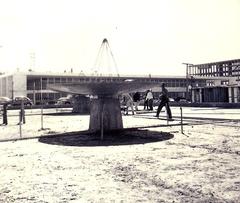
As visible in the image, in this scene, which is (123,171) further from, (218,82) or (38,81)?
(218,82)

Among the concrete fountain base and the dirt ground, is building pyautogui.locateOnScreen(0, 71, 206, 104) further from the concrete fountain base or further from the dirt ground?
the dirt ground

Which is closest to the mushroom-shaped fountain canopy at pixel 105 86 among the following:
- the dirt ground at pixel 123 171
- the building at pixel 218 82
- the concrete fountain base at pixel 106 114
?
the concrete fountain base at pixel 106 114

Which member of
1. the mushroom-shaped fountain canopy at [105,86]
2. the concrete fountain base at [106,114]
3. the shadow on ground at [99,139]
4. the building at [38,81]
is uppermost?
the building at [38,81]

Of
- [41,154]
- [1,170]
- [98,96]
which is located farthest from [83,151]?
[98,96]

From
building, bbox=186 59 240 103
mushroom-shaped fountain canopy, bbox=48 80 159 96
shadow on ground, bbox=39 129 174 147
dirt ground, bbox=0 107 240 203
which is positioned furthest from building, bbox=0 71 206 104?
dirt ground, bbox=0 107 240 203

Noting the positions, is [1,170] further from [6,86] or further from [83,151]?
[6,86]

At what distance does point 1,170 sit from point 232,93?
3815 cm

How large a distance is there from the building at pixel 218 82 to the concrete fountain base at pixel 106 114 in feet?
105

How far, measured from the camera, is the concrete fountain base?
34.0 ft

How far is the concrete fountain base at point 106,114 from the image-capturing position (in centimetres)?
1035

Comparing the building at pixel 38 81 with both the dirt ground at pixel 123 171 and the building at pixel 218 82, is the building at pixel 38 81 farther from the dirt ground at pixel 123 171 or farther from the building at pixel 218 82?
the dirt ground at pixel 123 171

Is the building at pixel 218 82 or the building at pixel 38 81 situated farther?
the building at pixel 38 81

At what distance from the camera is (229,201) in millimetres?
3537

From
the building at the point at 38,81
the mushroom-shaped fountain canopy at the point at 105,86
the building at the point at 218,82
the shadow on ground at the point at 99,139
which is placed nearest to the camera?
the shadow on ground at the point at 99,139
